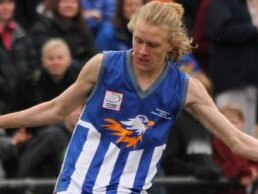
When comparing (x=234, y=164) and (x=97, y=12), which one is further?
(x=97, y=12)

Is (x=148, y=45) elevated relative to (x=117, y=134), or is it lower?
elevated

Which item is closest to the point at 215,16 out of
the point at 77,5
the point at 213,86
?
the point at 213,86

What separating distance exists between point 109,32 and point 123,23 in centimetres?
15

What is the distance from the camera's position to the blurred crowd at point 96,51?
302 inches

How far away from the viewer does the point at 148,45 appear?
5168 mm

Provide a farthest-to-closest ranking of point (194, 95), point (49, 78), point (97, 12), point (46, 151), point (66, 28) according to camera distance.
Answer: point (97, 12)
point (66, 28)
point (49, 78)
point (46, 151)
point (194, 95)

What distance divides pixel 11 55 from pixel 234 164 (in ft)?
6.75

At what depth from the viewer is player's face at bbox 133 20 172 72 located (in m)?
5.16

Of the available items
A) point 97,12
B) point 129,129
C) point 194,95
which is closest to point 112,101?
point 129,129

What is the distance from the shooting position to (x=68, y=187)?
17.5 feet

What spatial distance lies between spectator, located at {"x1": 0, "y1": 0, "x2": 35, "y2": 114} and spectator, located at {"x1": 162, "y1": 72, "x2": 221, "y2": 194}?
1.31 metres

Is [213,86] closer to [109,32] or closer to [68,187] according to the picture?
[109,32]

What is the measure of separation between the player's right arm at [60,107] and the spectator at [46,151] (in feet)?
6.38

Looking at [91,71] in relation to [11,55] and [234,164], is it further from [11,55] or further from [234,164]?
[11,55]
